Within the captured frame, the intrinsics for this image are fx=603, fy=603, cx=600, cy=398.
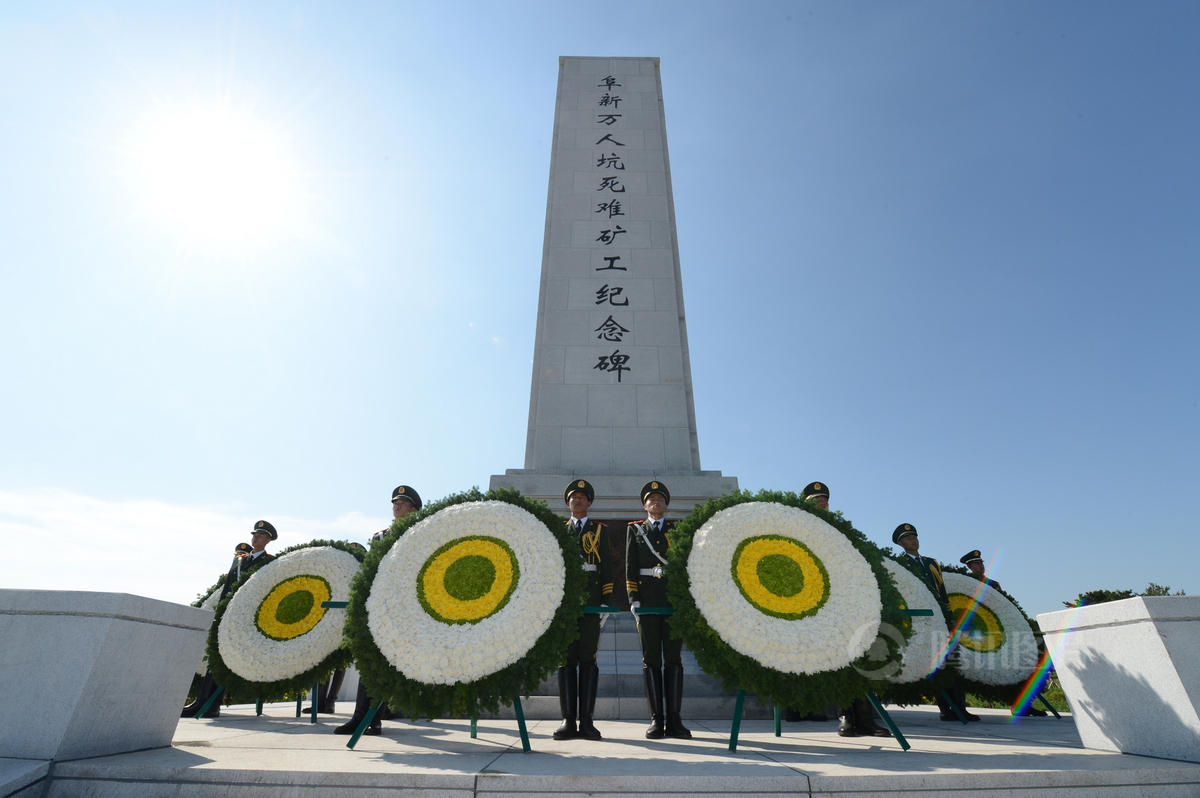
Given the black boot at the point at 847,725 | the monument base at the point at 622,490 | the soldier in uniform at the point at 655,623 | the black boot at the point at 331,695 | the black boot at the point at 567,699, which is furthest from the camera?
the monument base at the point at 622,490

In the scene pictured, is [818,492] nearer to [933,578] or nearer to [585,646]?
[933,578]

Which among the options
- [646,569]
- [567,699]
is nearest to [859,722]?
[646,569]

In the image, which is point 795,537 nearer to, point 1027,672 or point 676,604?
point 676,604

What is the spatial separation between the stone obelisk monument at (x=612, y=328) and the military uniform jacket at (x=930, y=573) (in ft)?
12.5

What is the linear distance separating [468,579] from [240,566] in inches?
175

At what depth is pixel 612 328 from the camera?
13.1 metres

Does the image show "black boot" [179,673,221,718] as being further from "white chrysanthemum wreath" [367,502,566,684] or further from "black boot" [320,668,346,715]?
"white chrysanthemum wreath" [367,502,566,684]

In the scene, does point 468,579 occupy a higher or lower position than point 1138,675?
higher

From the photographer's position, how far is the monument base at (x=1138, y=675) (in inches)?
149

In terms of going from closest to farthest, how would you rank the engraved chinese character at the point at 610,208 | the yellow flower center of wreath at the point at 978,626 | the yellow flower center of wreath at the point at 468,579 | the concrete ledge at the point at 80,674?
the concrete ledge at the point at 80,674 → the yellow flower center of wreath at the point at 468,579 → the yellow flower center of wreath at the point at 978,626 → the engraved chinese character at the point at 610,208

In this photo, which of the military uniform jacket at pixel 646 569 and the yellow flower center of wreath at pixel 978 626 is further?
the yellow flower center of wreath at pixel 978 626

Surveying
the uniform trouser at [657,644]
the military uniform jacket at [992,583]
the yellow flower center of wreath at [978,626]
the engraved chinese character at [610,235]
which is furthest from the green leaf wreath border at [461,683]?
the engraved chinese character at [610,235]

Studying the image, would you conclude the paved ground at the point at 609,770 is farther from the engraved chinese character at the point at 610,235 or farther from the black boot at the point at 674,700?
the engraved chinese character at the point at 610,235

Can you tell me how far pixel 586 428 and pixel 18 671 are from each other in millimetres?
8986
